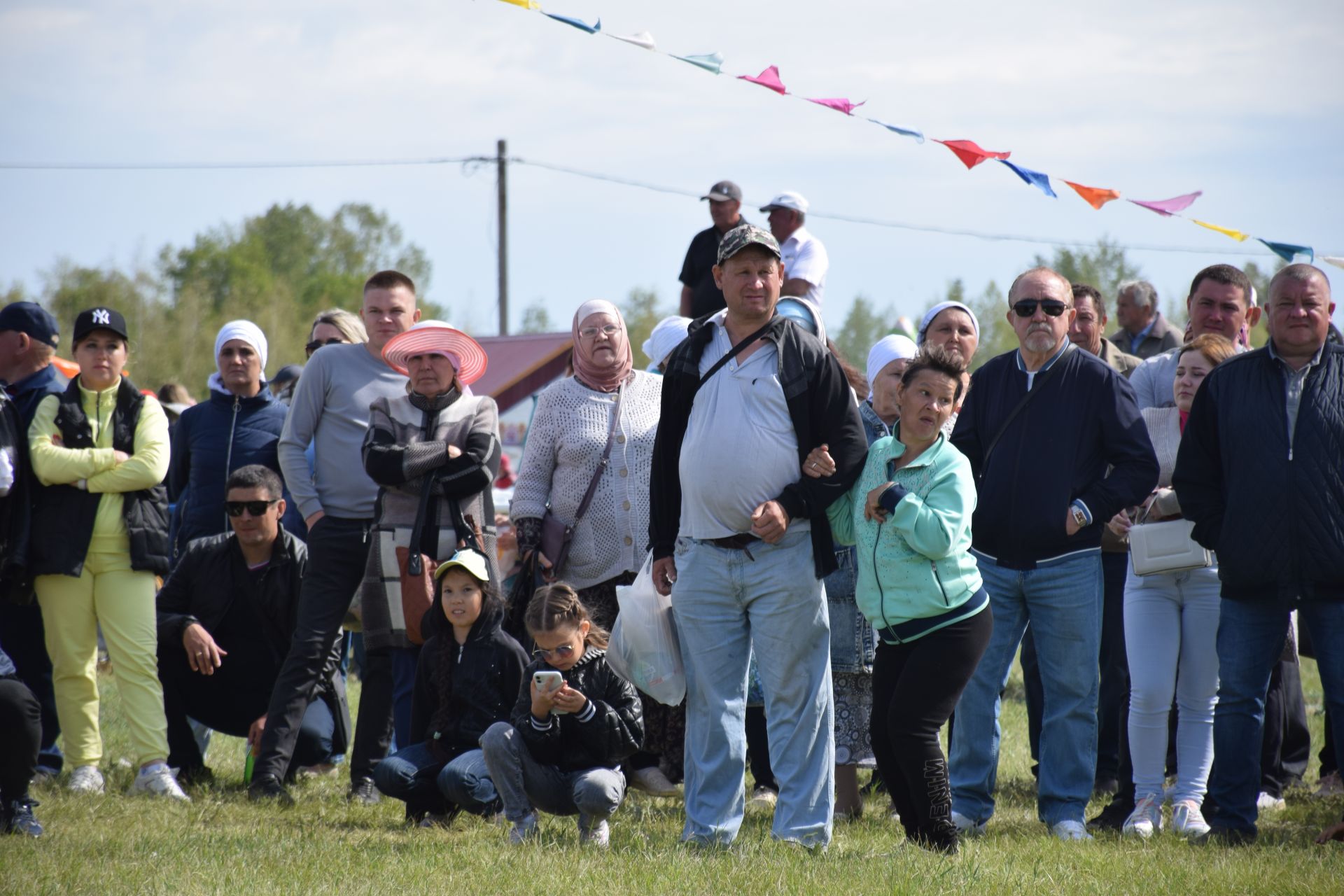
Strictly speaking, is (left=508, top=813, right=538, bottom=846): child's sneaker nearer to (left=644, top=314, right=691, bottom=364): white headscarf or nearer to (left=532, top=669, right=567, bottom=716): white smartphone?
(left=532, top=669, right=567, bottom=716): white smartphone

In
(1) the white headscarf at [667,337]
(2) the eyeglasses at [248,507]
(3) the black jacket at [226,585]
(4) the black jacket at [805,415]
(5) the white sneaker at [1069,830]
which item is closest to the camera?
(4) the black jacket at [805,415]

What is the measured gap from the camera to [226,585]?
732cm

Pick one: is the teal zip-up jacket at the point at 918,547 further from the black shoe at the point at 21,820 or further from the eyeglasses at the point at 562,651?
the black shoe at the point at 21,820

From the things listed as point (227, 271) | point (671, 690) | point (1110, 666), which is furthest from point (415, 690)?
point (227, 271)

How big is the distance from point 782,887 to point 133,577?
13.3ft

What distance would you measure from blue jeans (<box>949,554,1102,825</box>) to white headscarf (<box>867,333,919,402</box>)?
1.25 meters

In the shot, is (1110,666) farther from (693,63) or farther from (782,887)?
(693,63)

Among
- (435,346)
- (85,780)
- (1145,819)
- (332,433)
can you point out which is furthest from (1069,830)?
(85,780)

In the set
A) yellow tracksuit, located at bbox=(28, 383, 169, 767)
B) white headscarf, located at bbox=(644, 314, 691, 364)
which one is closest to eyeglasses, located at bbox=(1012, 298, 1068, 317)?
white headscarf, located at bbox=(644, 314, 691, 364)

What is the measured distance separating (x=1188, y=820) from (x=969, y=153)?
336cm

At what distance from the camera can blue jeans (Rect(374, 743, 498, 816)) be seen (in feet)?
19.0

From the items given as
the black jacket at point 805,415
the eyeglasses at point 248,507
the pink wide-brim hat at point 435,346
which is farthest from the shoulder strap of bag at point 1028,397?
the eyeglasses at point 248,507

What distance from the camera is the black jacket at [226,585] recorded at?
7.28 metres

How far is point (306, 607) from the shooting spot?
679 centimetres
